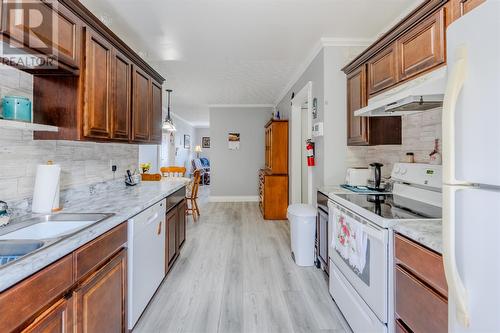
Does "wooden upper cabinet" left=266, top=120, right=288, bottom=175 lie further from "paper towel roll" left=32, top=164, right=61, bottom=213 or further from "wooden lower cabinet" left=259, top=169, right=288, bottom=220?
"paper towel roll" left=32, top=164, right=61, bottom=213

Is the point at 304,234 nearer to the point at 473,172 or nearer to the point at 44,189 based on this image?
the point at 473,172

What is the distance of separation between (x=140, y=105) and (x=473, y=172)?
2.72 m

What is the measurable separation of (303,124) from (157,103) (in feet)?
8.78

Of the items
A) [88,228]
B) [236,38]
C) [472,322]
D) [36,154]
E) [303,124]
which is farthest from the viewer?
[303,124]

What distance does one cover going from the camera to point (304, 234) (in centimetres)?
288

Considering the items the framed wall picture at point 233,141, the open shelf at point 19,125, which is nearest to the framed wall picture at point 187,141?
the framed wall picture at point 233,141

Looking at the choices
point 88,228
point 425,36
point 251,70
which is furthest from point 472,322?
point 251,70

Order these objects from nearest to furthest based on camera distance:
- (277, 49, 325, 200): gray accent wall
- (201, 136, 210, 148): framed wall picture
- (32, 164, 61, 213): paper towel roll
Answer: (32, 164, 61, 213): paper towel roll
(277, 49, 325, 200): gray accent wall
(201, 136, 210, 148): framed wall picture

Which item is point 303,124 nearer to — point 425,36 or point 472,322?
point 425,36

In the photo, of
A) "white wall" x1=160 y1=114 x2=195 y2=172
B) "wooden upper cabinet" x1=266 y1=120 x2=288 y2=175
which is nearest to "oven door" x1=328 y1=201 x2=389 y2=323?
"wooden upper cabinet" x1=266 y1=120 x2=288 y2=175

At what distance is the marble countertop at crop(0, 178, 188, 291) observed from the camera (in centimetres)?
86

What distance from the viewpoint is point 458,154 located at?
853 millimetres

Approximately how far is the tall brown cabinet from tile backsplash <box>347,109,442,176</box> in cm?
217

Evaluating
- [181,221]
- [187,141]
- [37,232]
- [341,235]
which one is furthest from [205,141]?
[37,232]
